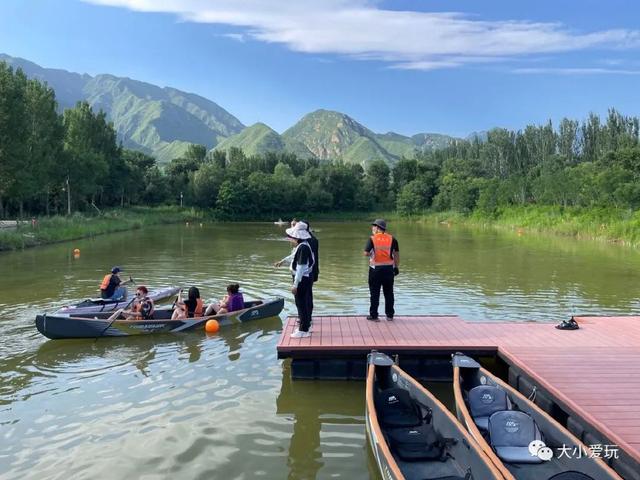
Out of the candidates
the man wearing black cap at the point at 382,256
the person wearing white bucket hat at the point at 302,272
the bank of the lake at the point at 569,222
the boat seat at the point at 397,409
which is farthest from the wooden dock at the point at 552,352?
the bank of the lake at the point at 569,222

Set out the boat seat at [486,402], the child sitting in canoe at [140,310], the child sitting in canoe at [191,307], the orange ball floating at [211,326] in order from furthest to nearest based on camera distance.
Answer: the child sitting in canoe at [191,307]
the orange ball floating at [211,326]
the child sitting in canoe at [140,310]
the boat seat at [486,402]

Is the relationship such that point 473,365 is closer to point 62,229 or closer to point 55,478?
point 55,478

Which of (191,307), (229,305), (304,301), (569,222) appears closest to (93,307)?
(191,307)

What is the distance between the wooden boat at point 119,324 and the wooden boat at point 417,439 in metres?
5.79

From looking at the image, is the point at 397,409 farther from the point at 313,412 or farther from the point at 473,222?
the point at 473,222

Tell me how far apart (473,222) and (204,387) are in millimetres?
63130

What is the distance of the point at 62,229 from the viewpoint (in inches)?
1507

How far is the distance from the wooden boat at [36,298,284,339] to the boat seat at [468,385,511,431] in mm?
6919

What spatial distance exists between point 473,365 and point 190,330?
22.2 ft

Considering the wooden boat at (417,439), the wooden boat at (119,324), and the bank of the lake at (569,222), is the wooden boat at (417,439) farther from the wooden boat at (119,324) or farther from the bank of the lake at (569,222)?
the bank of the lake at (569,222)

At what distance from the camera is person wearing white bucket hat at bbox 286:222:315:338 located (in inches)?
375

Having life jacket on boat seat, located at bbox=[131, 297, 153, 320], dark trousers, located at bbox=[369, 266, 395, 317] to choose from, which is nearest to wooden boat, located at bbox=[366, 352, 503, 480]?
dark trousers, located at bbox=[369, 266, 395, 317]

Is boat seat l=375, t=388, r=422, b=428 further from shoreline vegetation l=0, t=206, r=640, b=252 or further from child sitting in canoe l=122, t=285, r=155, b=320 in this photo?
shoreline vegetation l=0, t=206, r=640, b=252

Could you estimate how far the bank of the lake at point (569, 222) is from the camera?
36.0m
